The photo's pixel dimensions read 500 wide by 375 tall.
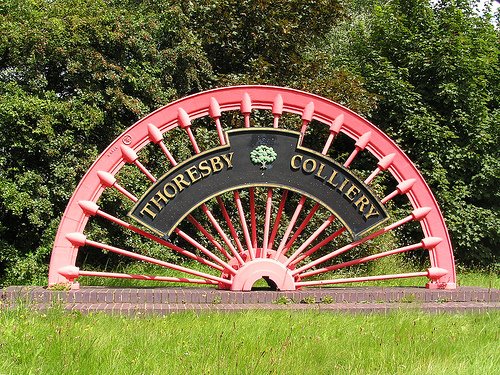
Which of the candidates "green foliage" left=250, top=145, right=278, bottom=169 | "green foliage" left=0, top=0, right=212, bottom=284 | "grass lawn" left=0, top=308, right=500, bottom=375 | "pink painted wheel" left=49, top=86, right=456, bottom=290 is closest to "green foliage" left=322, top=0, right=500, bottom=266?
"green foliage" left=0, top=0, right=212, bottom=284

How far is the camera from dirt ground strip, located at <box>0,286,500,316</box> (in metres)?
7.00

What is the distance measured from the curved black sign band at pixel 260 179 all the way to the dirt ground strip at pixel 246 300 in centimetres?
83

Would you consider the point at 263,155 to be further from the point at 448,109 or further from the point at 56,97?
the point at 448,109

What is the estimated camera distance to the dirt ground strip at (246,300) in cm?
700

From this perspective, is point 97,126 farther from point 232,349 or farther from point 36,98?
point 232,349

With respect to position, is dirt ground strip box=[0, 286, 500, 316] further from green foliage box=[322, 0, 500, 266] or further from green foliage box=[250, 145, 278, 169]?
green foliage box=[322, 0, 500, 266]

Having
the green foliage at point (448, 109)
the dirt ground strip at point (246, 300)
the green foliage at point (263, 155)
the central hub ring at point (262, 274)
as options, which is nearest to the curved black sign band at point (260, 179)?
the green foliage at point (263, 155)

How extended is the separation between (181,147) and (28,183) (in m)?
2.82

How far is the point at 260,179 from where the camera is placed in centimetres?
805

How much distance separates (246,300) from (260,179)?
1.52 metres

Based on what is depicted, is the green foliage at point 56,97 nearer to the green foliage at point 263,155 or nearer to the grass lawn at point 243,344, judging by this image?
the green foliage at point 263,155

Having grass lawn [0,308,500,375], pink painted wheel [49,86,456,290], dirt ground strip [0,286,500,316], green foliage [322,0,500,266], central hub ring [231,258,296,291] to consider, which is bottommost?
grass lawn [0,308,500,375]

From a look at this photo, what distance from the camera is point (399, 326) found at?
607 cm

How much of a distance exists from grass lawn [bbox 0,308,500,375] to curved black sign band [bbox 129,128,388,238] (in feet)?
5.77
